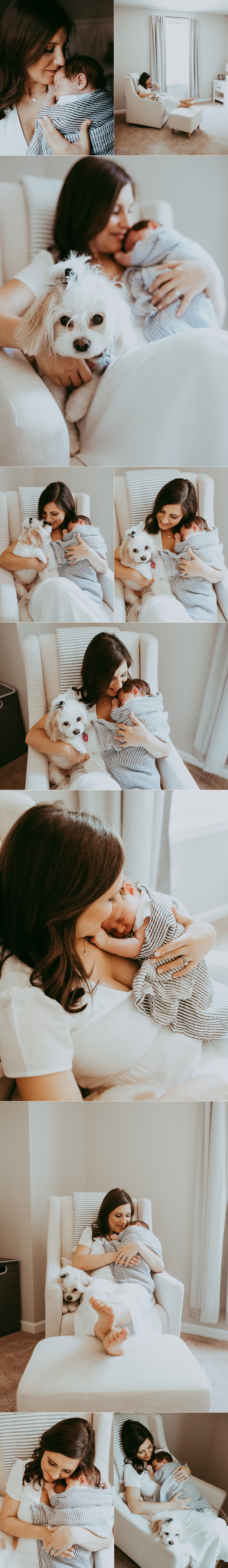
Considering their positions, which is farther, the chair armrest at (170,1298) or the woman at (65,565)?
the chair armrest at (170,1298)

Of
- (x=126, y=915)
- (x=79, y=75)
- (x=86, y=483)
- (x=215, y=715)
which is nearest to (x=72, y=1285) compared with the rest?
(x=126, y=915)

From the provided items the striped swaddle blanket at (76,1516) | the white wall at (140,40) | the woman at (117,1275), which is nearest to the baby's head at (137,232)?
the white wall at (140,40)

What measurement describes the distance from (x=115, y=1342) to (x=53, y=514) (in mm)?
1580

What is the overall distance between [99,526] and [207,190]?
696mm

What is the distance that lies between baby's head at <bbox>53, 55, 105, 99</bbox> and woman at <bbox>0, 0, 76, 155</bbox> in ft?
0.04

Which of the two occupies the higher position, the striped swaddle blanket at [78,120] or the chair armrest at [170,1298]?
the striped swaddle blanket at [78,120]

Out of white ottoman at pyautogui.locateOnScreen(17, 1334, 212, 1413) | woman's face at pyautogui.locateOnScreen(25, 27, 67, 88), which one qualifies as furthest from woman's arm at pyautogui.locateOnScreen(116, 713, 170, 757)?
woman's face at pyautogui.locateOnScreen(25, 27, 67, 88)

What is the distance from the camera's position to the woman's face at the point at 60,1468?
5.92 ft

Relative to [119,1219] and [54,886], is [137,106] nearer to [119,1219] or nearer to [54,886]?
[54,886]

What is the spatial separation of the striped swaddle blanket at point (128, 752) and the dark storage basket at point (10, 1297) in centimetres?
99

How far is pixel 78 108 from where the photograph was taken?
186 cm

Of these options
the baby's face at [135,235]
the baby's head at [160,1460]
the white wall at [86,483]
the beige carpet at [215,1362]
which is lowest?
the baby's head at [160,1460]

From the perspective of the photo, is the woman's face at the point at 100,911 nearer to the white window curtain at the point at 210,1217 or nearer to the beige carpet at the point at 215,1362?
the white window curtain at the point at 210,1217

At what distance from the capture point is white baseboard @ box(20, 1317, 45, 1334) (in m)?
1.93
